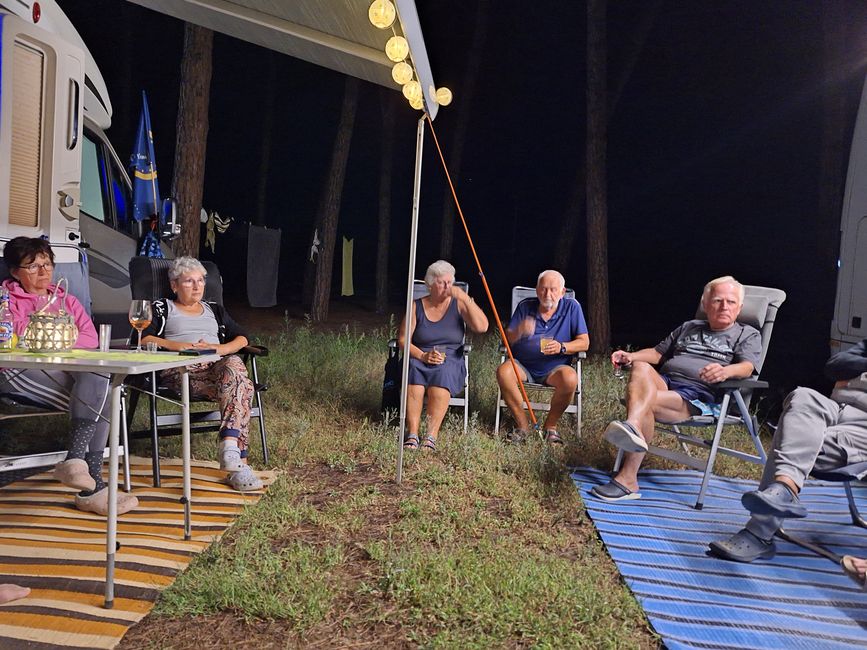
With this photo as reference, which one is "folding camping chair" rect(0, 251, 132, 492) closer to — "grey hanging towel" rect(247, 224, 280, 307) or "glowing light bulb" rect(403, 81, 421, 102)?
"glowing light bulb" rect(403, 81, 421, 102)

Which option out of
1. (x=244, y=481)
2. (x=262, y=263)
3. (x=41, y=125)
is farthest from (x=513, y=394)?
(x=262, y=263)

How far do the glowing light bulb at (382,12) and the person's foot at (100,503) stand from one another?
6.49 feet

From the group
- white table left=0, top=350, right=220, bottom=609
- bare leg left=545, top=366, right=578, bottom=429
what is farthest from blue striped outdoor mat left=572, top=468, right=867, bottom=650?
white table left=0, top=350, right=220, bottom=609

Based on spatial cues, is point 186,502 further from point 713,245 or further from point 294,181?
point 294,181

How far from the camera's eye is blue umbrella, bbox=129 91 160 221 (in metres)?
5.63

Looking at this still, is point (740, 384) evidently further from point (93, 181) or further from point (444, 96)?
point (93, 181)

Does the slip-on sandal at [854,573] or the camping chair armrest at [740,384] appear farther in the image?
the camping chair armrest at [740,384]

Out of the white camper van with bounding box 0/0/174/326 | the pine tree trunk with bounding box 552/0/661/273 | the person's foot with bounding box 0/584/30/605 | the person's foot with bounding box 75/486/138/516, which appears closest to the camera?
the person's foot with bounding box 0/584/30/605

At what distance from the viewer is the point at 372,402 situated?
443 centimetres

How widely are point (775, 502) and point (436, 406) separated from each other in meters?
1.81

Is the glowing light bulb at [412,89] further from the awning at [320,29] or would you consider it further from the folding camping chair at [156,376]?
the folding camping chair at [156,376]

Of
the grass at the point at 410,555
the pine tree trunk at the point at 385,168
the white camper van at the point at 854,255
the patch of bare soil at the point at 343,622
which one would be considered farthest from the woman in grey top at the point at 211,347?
the pine tree trunk at the point at 385,168

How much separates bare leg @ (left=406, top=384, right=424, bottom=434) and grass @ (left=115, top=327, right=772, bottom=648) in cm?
13

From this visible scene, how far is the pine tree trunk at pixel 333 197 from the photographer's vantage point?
889cm
